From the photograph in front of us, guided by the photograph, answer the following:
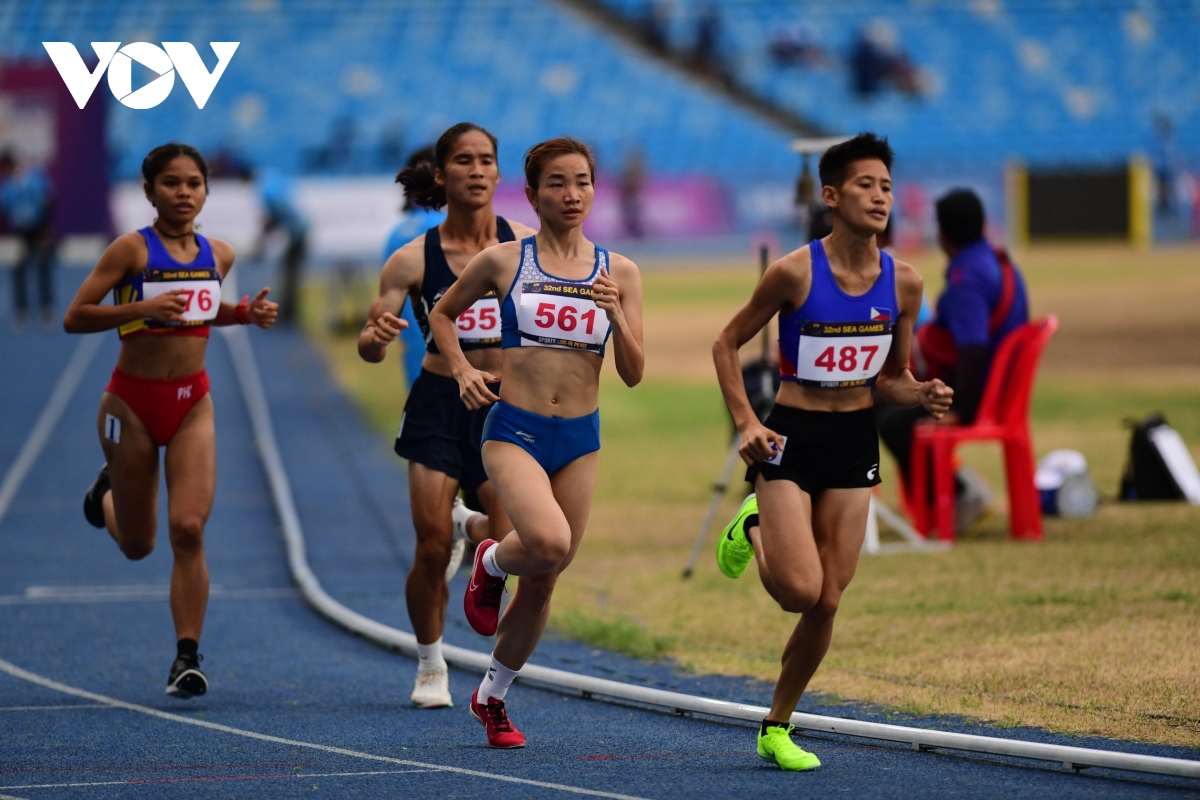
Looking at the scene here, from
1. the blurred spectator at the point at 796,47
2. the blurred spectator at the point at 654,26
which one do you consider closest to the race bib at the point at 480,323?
the blurred spectator at the point at 796,47

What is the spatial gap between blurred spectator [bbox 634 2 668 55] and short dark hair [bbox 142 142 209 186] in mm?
40453

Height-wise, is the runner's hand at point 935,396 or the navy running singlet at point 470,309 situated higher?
the navy running singlet at point 470,309

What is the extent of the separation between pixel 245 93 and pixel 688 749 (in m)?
39.2

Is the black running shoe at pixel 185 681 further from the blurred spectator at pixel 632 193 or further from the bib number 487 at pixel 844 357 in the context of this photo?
the blurred spectator at pixel 632 193

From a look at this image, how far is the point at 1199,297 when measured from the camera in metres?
27.3

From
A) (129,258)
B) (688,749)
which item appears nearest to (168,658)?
(129,258)

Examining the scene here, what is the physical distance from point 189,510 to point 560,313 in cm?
220

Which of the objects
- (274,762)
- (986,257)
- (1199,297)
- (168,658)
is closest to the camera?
(274,762)

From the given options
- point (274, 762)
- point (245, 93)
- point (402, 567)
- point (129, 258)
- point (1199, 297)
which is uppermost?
point (245, 93)

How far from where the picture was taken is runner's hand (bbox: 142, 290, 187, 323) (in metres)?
6.79

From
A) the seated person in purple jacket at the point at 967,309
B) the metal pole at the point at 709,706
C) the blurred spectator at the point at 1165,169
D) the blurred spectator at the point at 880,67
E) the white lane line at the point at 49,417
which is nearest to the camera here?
the metal pole at the point at 709,706

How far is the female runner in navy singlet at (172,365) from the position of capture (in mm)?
7043

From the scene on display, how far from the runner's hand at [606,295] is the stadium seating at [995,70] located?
124 feet

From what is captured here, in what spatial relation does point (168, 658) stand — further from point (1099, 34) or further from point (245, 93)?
point (1099, 34)
